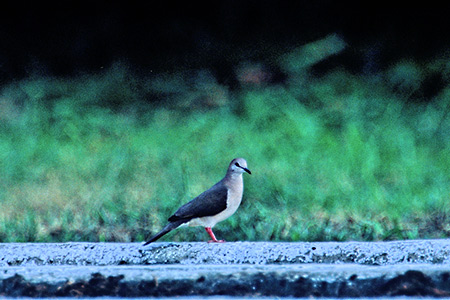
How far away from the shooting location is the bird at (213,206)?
355 cm

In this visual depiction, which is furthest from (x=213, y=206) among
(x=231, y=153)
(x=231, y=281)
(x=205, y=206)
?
(x=231, y=153)

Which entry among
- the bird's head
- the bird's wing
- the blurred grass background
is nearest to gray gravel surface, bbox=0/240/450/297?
the bird's wing

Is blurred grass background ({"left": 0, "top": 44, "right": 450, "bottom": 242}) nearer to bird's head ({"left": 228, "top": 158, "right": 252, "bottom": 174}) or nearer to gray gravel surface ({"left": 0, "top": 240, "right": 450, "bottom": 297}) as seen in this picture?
bird's head ({"left": 228, "top": 158, "right": 252, "bottom": 174})

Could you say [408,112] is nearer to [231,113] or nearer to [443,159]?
[443,159]

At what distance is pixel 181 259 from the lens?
10.9ft

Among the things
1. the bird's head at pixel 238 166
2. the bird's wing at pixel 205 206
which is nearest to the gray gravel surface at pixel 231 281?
the bird's wing at pixel 205 206

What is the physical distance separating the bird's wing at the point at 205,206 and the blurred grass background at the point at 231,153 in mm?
324

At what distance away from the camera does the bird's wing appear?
3.54 metres

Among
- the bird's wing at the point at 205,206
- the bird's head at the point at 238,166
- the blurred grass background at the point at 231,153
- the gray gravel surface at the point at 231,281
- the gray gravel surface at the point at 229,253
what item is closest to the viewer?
the gray gravel surface at the point at 231,281

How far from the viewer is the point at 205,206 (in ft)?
11.7

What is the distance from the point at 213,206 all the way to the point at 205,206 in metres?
0.03

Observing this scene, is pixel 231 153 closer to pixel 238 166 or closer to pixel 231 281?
pixel 238 166

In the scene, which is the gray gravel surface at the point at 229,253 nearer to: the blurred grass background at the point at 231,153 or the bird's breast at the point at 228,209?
the bird's breast at the point at 228,209

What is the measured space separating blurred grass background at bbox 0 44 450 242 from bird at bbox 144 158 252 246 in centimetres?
27
